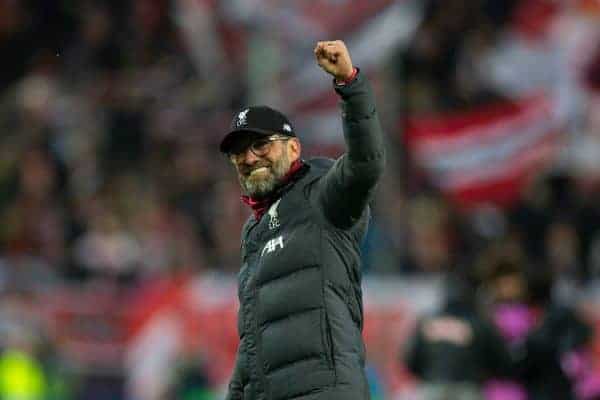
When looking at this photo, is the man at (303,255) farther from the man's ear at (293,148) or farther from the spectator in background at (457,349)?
the spectator in background at (457,349)

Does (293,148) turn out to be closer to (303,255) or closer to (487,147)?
(303,255)

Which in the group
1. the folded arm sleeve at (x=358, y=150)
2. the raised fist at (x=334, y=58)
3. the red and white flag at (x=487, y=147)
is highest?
the red and white flag at (x=487, y=147)

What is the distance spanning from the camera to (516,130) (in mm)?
11172

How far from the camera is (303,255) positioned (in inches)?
208

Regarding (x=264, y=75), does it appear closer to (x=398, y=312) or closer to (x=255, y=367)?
(x=398, y=312)

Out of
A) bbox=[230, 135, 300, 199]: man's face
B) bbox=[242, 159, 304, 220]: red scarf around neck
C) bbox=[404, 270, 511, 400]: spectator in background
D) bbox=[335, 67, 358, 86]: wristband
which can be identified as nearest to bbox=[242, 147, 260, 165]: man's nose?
bbox=[230, 135, 300, 199]: man's face

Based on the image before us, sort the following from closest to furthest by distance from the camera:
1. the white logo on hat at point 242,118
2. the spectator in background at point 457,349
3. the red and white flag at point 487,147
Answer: the white logo on hat at point 242,118
the spectator in background at point 457,349
the red and white flag at point 487,147

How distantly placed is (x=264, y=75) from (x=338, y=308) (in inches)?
293

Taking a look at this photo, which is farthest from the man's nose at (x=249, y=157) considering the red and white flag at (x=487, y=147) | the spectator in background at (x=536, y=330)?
the red and white flag at (x=487, y=147)

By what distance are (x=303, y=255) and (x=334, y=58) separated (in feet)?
2.37

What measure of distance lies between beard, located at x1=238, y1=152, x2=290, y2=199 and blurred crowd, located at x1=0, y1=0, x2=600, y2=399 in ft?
14.2

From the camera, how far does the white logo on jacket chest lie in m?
5.35

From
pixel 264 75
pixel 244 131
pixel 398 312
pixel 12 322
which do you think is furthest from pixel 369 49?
pixel 244 131

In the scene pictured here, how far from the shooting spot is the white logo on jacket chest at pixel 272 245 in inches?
211
